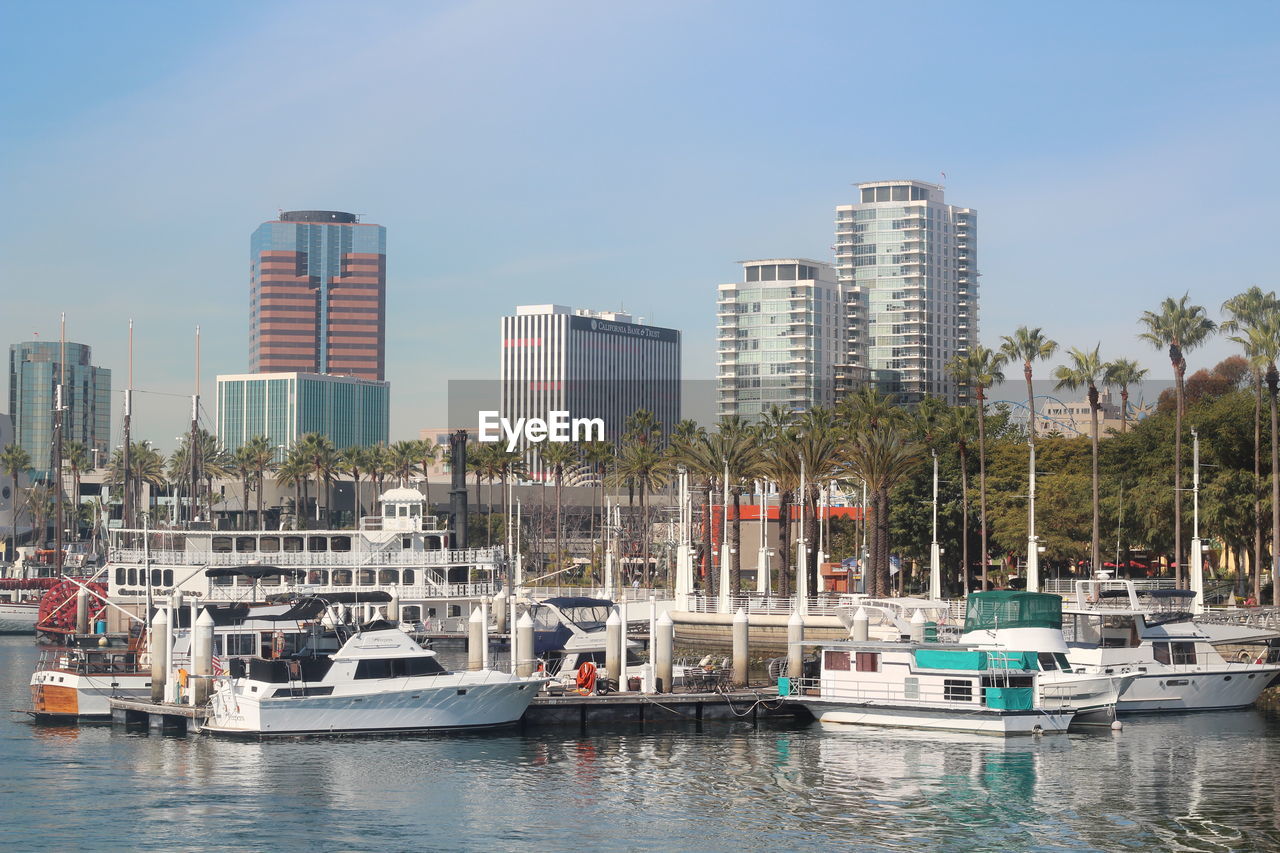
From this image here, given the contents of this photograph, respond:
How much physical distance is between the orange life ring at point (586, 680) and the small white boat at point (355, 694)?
4892mm

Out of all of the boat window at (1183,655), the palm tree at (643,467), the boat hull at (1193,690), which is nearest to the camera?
the boat hull at (1193,690)

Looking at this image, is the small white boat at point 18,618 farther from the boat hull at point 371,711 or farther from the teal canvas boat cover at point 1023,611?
the teal canvas boat cover at point 1023,611

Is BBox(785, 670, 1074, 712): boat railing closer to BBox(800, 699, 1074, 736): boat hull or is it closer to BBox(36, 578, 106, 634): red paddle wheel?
BBox(800, 699, 1074, 736): boat hull

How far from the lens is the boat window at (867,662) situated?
55.3 meters

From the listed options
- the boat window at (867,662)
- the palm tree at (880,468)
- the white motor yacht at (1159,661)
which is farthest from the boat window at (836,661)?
Result: the palm tree at (880,468)

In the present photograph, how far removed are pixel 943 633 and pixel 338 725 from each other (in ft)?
83.2

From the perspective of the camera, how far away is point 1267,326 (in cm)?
7975

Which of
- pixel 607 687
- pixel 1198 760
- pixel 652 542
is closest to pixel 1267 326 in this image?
pixel 1198 760

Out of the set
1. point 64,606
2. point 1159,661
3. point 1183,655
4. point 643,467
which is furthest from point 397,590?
point 1183,655

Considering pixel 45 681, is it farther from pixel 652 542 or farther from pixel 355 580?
pixel 652 542

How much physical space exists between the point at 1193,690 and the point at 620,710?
21592mm

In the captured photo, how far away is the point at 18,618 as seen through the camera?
108 m

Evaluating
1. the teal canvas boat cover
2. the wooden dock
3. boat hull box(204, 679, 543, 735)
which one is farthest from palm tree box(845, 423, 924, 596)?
boat hull box(204, 679, 543, 735)

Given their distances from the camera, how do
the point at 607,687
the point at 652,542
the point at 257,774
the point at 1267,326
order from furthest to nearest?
the point at 652,542 → the point at 1267,326 → the point at 607,687 → the point at 257,774
